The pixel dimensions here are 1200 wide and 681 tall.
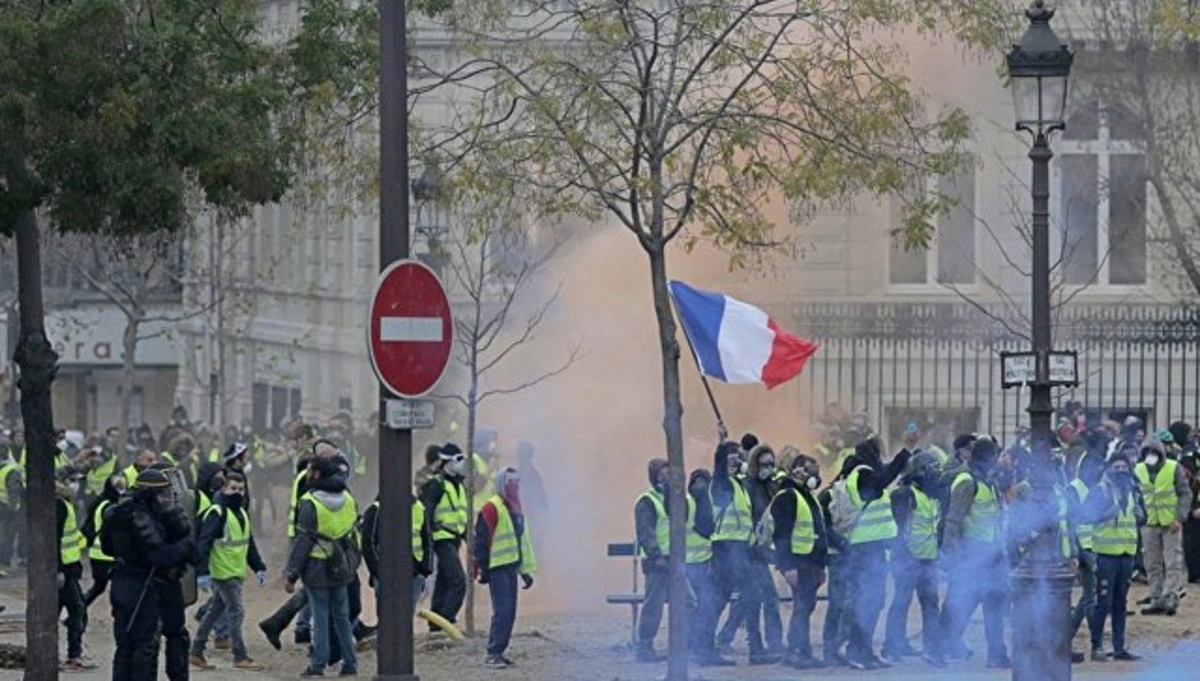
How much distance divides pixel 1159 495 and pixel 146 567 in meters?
10.3

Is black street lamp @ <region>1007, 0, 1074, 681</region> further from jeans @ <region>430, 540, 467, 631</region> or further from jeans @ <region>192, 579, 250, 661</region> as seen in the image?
jeans @ <region>192, 579, 250, 661</region>

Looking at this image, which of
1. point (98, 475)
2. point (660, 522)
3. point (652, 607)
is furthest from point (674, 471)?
point (98, 475)

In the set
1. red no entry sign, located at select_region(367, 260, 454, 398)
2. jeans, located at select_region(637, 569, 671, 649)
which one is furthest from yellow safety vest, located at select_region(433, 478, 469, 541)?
red no entry sign, located at select_region(367, 260, 454, 398)

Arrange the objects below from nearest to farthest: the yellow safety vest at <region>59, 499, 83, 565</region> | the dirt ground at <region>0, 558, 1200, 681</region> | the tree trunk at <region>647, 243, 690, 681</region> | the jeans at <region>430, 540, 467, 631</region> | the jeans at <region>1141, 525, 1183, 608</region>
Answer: the tree trunk at <region>647, 243, 690, 681</region>
the dirt ground at <region>0, 558, 1200, 681</region>
the yellow safety vest at <region>59, 499, 83, 565</region>
the jeans at <region>430, 540, 467, 631</region>
the jeans at <region>1141, 525, 1183, 608</region>

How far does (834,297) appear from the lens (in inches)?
1350

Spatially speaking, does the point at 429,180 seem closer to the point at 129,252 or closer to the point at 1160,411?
the point at 129,252

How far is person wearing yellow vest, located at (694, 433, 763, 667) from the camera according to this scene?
21.4 metres

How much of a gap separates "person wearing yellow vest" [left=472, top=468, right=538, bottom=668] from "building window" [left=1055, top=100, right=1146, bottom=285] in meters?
11.0

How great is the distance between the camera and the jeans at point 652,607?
70.1ft

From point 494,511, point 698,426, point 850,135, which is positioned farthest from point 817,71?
point 698,426

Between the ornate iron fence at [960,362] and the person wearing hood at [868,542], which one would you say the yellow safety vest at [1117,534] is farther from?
the ornate iron fence at [960,362]

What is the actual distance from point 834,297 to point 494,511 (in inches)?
535

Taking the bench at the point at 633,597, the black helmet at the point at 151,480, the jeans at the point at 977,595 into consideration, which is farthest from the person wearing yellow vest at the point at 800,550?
the black helmet at the point at 151,480

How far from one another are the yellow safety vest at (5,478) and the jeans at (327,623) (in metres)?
10.8
